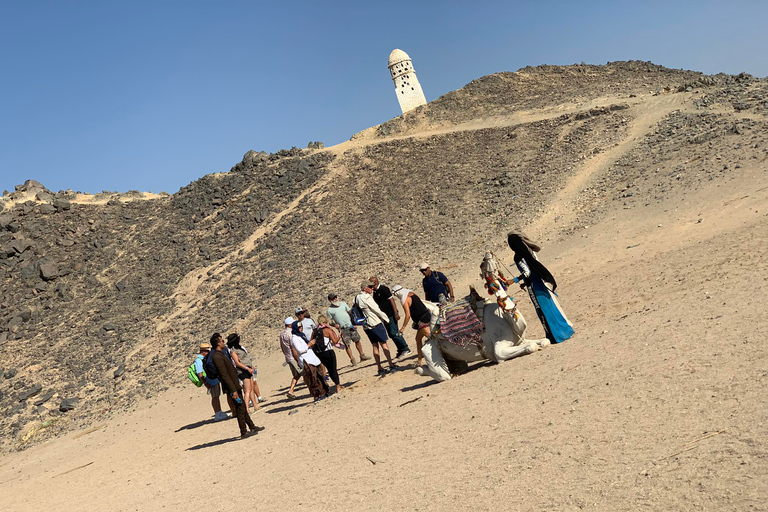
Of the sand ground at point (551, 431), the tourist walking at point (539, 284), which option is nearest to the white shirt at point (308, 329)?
the sand ground at point (551, 431)

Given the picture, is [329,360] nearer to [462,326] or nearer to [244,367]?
[244,367]

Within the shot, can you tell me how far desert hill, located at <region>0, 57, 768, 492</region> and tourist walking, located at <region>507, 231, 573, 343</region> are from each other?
2.54 meters

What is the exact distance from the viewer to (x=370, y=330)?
505 inches

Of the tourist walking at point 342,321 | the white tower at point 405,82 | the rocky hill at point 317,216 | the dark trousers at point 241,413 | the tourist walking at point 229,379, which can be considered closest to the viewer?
the tourist walking at point 229,379

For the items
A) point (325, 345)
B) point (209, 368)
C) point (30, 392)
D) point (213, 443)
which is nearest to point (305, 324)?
point (325, 345)

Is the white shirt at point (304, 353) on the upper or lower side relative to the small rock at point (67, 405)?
lower

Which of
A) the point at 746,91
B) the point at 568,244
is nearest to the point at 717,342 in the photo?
the point at 568,244

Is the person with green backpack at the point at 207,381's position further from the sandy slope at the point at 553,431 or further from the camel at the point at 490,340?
the camel at the point at 490,340

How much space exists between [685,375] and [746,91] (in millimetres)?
27435

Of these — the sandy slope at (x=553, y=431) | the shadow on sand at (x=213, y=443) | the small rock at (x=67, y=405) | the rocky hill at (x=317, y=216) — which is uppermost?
the rocky hill at (x=317, y=216)

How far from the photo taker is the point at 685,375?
692cm

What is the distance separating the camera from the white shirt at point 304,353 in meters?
12.4

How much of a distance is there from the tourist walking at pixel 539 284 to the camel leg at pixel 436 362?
1.78 m

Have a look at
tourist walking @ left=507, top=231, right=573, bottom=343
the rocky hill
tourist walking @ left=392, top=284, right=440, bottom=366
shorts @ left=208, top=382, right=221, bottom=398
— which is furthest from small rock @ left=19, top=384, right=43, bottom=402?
tourist walking @ left=507, top=231, right=573, bottom=343
